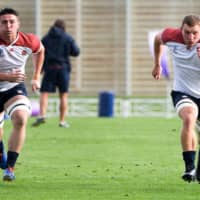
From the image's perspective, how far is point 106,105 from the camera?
26.2 m

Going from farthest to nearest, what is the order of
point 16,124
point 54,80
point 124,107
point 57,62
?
point 124,107 < point 57,62 < point 54,80 < point 16,124

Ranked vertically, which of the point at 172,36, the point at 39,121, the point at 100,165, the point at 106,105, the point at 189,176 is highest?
the point at 172,36

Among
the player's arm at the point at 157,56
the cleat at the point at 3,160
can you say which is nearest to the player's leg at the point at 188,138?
the player's arm at the point at 157,56

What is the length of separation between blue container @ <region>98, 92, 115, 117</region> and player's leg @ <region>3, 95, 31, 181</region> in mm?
14595

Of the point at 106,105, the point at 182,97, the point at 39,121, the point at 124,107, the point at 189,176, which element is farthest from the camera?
the point at 124,107

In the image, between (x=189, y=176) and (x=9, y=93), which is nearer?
(x=189, y=176)

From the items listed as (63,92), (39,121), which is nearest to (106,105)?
(63,92)

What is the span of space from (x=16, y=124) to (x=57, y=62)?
33.8 feet

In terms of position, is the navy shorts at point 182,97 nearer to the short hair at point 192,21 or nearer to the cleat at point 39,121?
the short hair at point 192,21

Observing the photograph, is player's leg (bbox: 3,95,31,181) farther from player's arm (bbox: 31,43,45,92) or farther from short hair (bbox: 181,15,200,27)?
short hair (bbox: 181,15,200,27)

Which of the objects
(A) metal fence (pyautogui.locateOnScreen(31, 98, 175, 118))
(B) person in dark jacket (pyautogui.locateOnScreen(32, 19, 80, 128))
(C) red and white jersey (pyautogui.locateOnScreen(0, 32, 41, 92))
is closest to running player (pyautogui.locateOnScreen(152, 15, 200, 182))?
(C) red and white jersey (pyautogui.locateOnScreen(0, 32, 41, 92))

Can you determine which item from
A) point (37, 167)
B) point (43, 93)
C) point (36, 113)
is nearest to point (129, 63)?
point (36, 113)

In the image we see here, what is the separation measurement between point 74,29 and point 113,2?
4.56 ft

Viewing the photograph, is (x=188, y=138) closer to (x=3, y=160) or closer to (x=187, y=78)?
(x=187, y=78)
